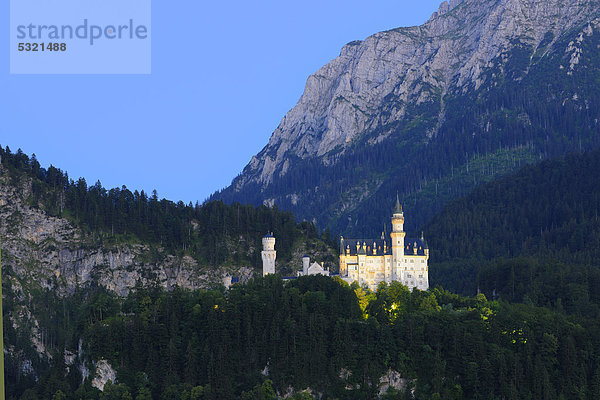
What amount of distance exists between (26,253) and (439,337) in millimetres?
126106

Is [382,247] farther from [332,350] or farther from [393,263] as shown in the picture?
[332,350]

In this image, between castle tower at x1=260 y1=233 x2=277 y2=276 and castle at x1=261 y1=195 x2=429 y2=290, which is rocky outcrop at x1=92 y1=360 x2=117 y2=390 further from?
castle tower at x1=260 y1=233 x2=277 y2=276

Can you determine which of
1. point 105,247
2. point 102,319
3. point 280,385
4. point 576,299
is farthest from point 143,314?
point 576,299

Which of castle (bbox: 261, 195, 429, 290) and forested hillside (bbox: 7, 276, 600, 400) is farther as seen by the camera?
castle (bbox: 261, 195, 429, 290)

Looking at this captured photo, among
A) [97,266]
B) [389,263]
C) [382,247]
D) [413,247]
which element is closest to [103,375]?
[389,263]

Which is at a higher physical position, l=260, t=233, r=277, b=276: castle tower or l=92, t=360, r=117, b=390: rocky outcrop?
l=260, t=233, r=277, b=276: castle tower

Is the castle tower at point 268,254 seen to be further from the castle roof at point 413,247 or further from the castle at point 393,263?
the castle roof at point 413,247

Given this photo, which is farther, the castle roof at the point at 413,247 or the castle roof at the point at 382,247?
the castle roof at the point at 382,247

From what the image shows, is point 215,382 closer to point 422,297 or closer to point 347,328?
point 347,328

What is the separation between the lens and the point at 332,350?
12512cm

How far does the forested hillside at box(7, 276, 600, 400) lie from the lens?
392ft

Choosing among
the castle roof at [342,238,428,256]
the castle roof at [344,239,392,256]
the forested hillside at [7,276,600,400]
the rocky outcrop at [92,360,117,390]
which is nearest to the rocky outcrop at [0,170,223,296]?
the castle roof at [344,239,392,256]

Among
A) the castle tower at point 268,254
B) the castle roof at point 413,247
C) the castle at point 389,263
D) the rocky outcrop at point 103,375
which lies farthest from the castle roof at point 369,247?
the rocky outcrop at point 103,375

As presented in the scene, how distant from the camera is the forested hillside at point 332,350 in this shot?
392 feet
